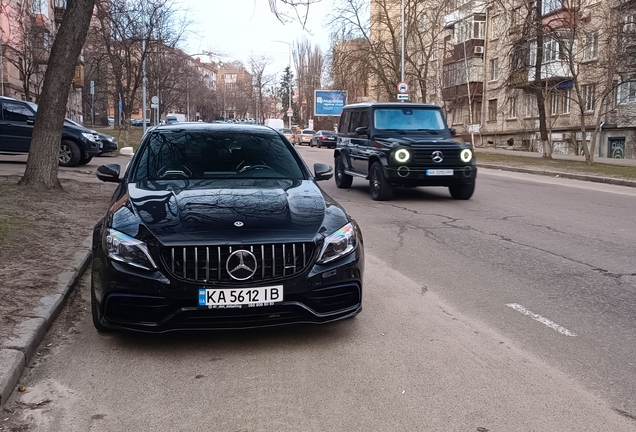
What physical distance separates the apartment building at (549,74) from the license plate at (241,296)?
23516mm

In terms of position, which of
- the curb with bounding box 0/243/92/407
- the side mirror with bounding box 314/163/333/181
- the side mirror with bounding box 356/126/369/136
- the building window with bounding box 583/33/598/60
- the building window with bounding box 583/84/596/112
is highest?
the building window with bounding box 583/33/598/60

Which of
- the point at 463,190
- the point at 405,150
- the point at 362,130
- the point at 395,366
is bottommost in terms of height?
the point at 395,366

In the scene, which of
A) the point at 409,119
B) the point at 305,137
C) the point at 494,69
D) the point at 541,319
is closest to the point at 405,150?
the point at 409,119

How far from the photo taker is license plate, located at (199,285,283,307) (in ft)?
13.7

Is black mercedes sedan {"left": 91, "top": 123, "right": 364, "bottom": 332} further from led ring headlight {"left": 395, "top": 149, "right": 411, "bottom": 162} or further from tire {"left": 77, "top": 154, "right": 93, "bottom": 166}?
tire {"left": 77, "top": 154, "right": 93, "bottom": 166}

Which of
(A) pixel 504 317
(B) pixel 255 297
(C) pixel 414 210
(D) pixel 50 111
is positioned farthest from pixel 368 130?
(B) pixel 255 297

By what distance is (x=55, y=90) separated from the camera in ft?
38.5

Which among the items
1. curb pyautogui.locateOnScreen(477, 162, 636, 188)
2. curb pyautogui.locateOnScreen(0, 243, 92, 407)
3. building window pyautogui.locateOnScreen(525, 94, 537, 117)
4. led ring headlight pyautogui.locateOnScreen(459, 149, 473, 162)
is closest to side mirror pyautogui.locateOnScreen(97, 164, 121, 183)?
curb pyautogui.locateOnScreen(0, 243, 92, 407)

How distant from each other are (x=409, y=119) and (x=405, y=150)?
1.54m

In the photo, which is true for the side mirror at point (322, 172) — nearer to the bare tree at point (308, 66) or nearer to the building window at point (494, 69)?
the building window at point (494, 69)

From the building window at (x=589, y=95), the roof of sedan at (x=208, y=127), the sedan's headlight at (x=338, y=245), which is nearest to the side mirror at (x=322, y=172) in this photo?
the roof of sedan at (x=208, y=127)

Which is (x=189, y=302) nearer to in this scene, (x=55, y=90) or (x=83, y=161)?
(x=55, y=90)

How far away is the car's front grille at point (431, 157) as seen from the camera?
1257cm

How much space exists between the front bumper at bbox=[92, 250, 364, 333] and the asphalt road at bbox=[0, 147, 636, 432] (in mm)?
242
